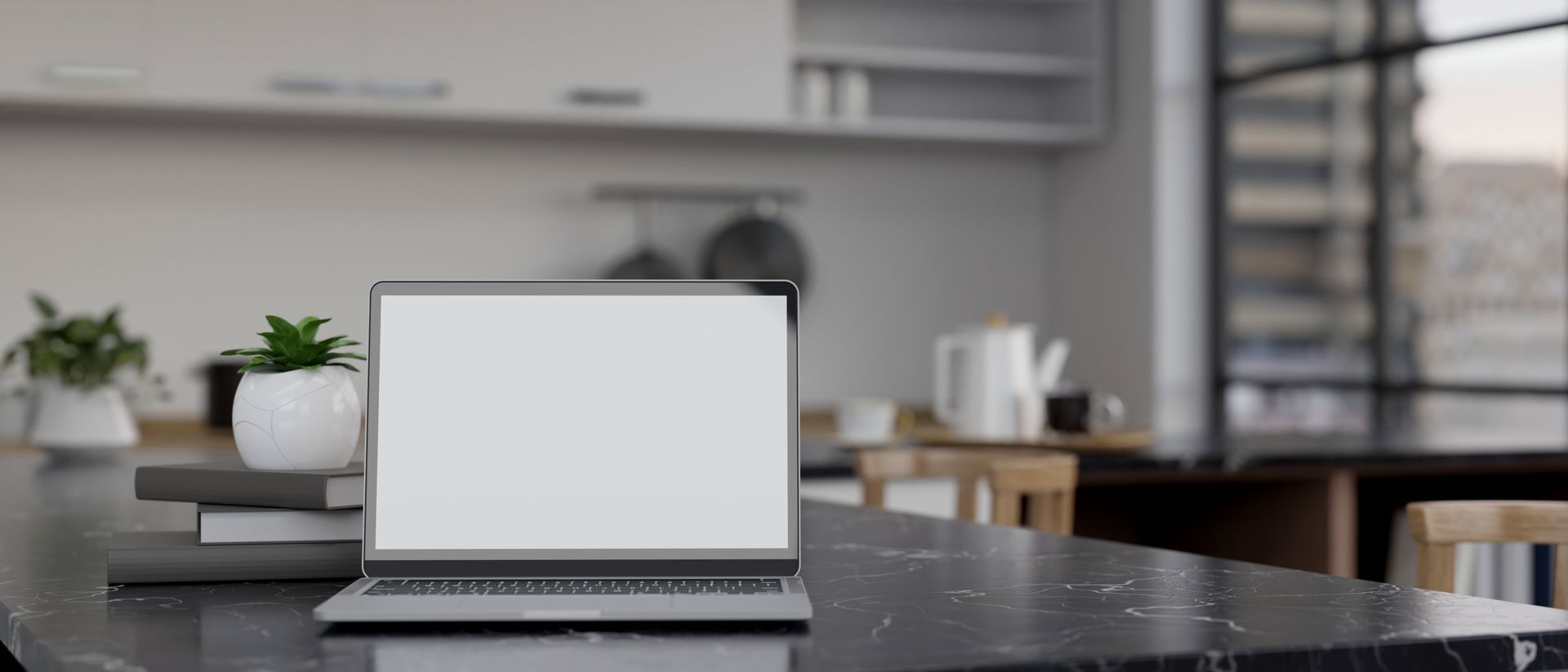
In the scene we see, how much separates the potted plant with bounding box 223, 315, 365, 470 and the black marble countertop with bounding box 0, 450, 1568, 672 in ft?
0.35

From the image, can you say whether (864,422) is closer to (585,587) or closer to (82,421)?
(82,421)

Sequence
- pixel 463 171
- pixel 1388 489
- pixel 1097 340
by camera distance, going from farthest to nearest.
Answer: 1. pixel 1097 340
2. pixel 463 171
3. pixel 1388 489

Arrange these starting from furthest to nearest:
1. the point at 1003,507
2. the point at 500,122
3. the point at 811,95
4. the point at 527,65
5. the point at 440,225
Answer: the point at 440,225
the point at 811,95
the point at 500,122
the point at 527,65
the point at 1003,507

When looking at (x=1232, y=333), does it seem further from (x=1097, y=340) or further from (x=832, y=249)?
(x=832, y=249)

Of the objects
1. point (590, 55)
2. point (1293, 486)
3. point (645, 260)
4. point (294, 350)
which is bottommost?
point (1293, 486)

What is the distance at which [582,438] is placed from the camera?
1.03 m

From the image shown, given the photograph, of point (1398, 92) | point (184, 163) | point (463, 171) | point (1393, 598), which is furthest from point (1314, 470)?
point (184, 163)

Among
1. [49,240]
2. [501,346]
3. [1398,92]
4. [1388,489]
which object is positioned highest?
[1398,92]

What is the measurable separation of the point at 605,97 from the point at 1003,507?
205 cm

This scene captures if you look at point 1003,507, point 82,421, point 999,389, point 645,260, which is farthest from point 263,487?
point 645,260

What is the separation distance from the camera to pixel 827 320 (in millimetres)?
4230

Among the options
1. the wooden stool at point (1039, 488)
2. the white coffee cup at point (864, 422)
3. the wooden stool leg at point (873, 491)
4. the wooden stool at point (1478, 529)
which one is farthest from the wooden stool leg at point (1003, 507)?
the white coffee cup at point (864, 422)

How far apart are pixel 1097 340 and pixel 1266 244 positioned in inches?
21.7

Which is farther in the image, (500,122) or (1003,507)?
(500,122)
